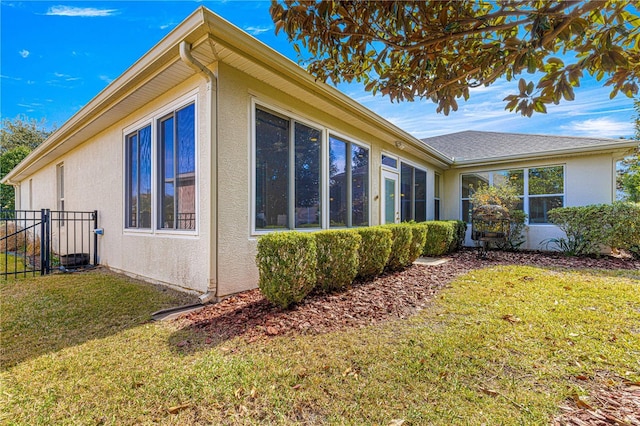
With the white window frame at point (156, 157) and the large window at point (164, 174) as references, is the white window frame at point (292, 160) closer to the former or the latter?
the white window frame at point (156, 157)

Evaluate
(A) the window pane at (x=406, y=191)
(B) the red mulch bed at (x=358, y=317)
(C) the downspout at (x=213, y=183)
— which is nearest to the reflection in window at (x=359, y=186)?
(B) the red mulch bed at (x=358, y=317)

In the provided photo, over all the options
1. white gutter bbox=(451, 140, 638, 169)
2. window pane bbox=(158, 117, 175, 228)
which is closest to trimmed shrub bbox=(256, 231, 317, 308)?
window pane bbox=(158, 117, 175, 228)

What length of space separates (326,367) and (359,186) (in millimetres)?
5241

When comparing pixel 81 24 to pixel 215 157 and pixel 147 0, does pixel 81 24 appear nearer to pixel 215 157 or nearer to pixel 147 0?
pixel 147 0

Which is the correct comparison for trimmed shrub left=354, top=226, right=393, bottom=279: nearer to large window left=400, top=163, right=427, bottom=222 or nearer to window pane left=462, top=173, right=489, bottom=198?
large window left=400, top=163, right=427, bottom=222

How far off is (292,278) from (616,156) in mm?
11136

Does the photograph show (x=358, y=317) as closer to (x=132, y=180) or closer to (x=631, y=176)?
(x=132, y=180)

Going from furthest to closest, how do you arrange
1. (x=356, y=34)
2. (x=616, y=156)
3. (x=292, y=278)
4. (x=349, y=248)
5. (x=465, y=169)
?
(x=465, y=169), (x=616, y=156), (x=349, y=248), (x=292, y=278), (x=356, y=34)

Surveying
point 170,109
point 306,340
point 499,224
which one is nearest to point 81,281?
point 170,109

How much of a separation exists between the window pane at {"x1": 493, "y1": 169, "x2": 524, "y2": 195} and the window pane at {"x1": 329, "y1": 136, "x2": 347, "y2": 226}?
Answer: 23.3 ft

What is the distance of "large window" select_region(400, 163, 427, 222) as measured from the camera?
9227 millimetres

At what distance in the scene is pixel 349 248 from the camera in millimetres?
4473

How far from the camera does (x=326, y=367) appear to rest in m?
2.32

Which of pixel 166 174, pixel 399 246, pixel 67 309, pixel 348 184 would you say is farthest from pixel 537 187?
pixel 67 309
